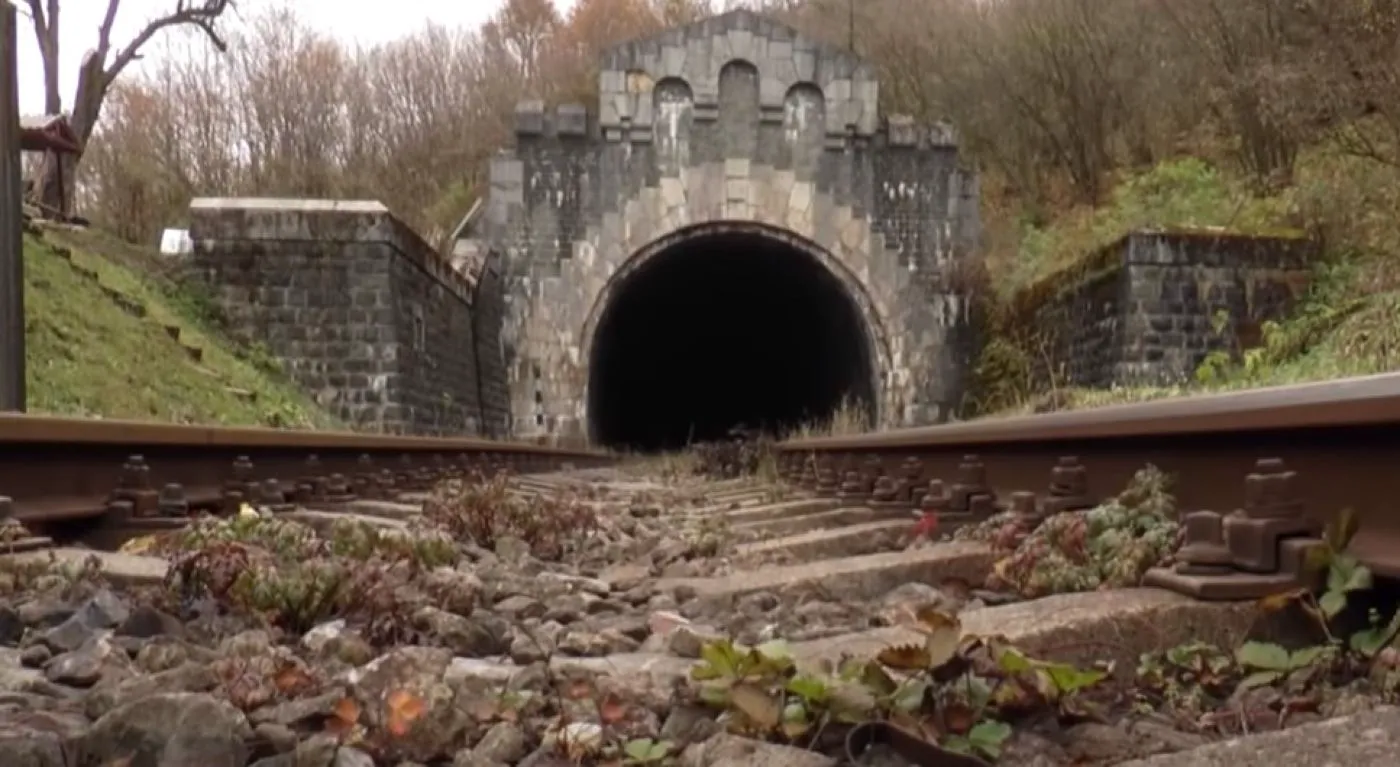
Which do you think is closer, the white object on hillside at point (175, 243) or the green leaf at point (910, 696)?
the green leaf at point (910, 696)

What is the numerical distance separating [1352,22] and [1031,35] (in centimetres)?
1105

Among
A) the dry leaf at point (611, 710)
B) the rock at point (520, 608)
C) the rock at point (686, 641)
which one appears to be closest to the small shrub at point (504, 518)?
the rock at point (520, 608)

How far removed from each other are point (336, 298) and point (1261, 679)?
623 inches

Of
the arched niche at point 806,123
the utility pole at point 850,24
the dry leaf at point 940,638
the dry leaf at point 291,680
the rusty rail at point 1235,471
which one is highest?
the utility pole at point 850,24

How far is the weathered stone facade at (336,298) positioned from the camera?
16594 mm

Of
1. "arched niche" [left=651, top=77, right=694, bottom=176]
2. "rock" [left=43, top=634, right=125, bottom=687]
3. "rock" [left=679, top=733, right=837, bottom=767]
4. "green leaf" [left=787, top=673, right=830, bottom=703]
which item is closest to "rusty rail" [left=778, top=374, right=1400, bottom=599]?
"green leaf" [left=787, top=673, right=830, bottom=703]

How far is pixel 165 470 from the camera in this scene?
496 cm

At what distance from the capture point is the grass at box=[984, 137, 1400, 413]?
12.0m

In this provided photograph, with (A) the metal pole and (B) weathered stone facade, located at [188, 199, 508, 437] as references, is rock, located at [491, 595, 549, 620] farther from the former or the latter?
(B) weathered stone facade, located at [188, 199, 508, 437]

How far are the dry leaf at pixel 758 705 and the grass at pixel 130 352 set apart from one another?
1022 centimetres

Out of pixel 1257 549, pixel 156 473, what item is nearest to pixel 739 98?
pixel 156 473

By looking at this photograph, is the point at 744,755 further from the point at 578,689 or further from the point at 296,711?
the point at 296,711

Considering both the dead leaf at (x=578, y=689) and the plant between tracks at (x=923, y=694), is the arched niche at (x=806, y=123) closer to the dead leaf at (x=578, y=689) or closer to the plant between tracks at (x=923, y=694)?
the dead leaf at (x=578, y=689)

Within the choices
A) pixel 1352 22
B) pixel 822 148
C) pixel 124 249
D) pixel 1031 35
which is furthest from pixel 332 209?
pixel 1031 35
